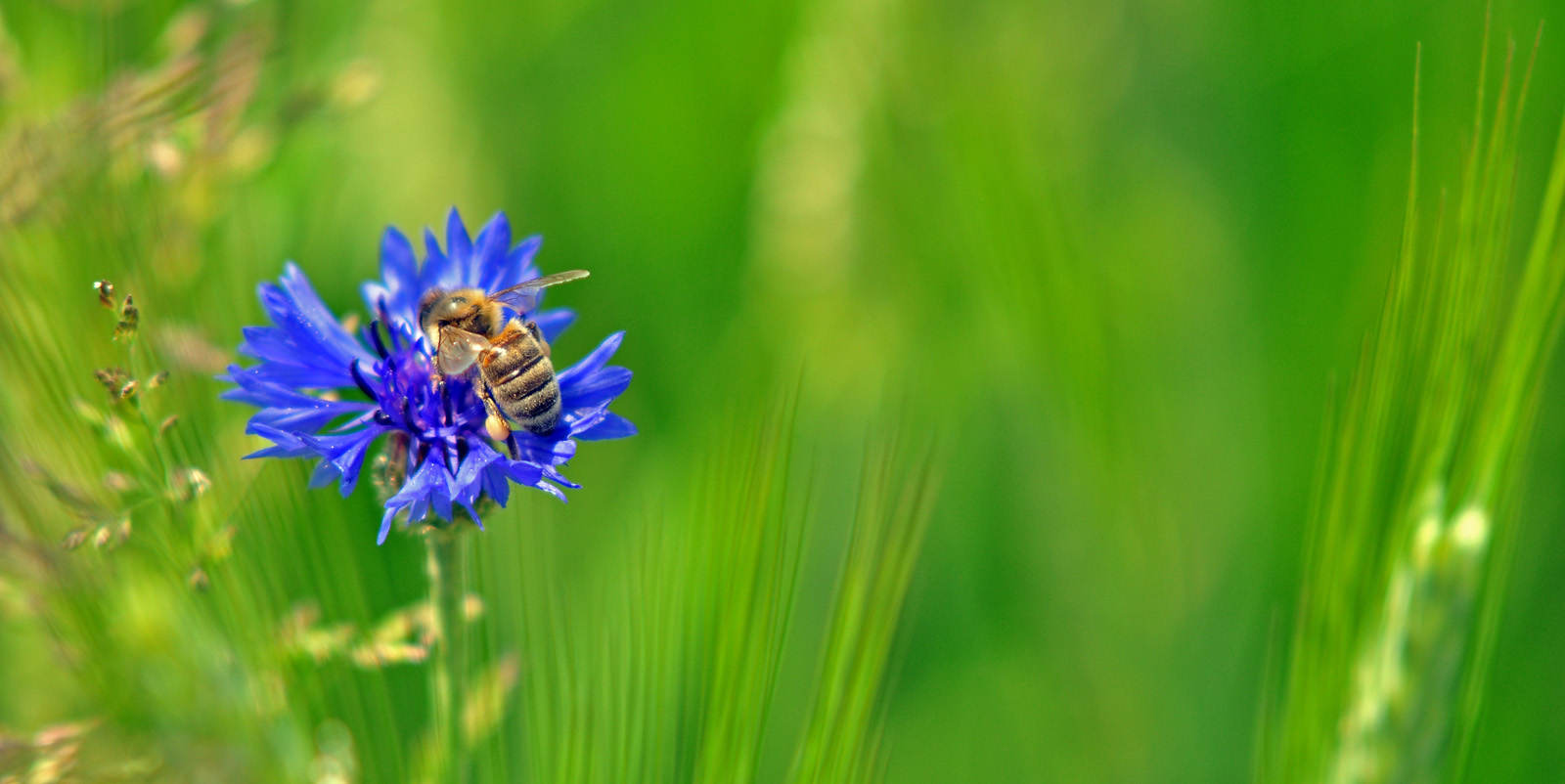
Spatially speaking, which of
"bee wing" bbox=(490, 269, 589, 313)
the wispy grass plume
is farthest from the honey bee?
the wispy grass plume

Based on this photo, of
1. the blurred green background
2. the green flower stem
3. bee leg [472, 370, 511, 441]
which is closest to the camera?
the green flower stem

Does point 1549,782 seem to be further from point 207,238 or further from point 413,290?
point 207,238

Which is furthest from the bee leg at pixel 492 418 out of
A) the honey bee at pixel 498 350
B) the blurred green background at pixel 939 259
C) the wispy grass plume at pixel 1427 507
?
the wispy grass plume at pixel 1427 507

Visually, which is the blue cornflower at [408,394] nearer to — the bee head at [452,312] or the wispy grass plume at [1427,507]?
the bee head at [452,312]

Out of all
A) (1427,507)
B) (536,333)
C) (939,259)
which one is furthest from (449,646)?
(939,259)

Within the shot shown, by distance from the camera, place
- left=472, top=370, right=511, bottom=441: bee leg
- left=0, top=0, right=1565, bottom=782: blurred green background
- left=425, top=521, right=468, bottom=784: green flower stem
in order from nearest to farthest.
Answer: left=425, top=521, right=468, bottom=784: green flower stem
left=472, top=370, right=511, bottom=441: bee leg
left=0, top=0, right=1565, bottom=782: blurred green background

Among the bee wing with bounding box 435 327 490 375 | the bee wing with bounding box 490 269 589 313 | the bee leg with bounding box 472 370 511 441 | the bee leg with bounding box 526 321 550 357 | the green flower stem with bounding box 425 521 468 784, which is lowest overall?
the green flower stem with bounding box 425 521 468 784

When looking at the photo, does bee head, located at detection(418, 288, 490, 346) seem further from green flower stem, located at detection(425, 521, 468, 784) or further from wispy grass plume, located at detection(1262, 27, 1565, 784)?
wispy grass plume, located at detection(1262, 27, 1565, 784)
